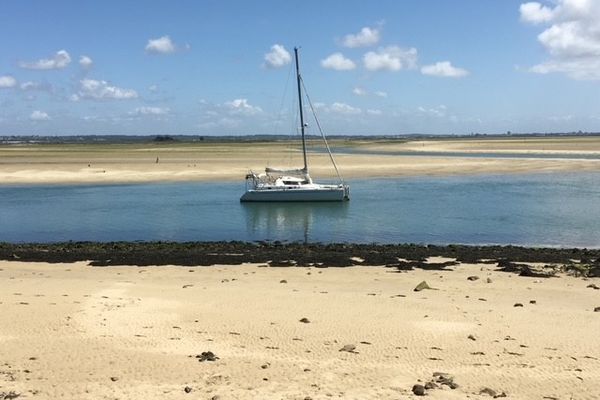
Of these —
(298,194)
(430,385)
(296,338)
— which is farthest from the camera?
(298,194)

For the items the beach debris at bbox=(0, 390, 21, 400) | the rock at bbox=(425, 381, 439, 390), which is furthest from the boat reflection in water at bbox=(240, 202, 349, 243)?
the beach debris at bbox=(0, 390, 21, 400)

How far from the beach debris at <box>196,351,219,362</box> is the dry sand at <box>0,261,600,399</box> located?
0.14 meters

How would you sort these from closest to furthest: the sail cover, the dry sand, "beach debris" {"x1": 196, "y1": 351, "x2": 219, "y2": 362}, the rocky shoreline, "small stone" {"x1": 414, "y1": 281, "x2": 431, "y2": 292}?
the dry sand → "beach debris" {"x1": 196, "y1": 351, "x2": 219, "y2": 362} → "small stone" {"x1": 414, "y1": 281, "x2": 431, "y2": 292} → the rocky shoreline → the sail cover

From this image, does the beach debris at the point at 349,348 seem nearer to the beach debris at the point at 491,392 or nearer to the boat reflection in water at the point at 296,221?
the beach debris at the point at 491,392

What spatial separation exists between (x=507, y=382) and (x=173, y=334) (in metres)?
5.66

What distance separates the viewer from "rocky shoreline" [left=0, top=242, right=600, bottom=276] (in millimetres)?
20094

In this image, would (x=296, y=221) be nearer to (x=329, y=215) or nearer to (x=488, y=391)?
(x=329, y=215)

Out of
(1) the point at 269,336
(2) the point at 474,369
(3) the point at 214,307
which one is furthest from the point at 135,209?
(2) the point at 474,369

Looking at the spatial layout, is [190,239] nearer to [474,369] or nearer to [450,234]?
[450,234]

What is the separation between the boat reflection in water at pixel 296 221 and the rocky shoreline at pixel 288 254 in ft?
11.2

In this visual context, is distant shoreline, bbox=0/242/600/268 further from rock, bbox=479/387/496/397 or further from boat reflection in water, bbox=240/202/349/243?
rock, bbox=479/387/496/397

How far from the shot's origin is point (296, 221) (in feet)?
113

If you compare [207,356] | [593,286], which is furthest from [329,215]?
[207,356]

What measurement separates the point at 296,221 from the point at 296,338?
23633 millimetres
